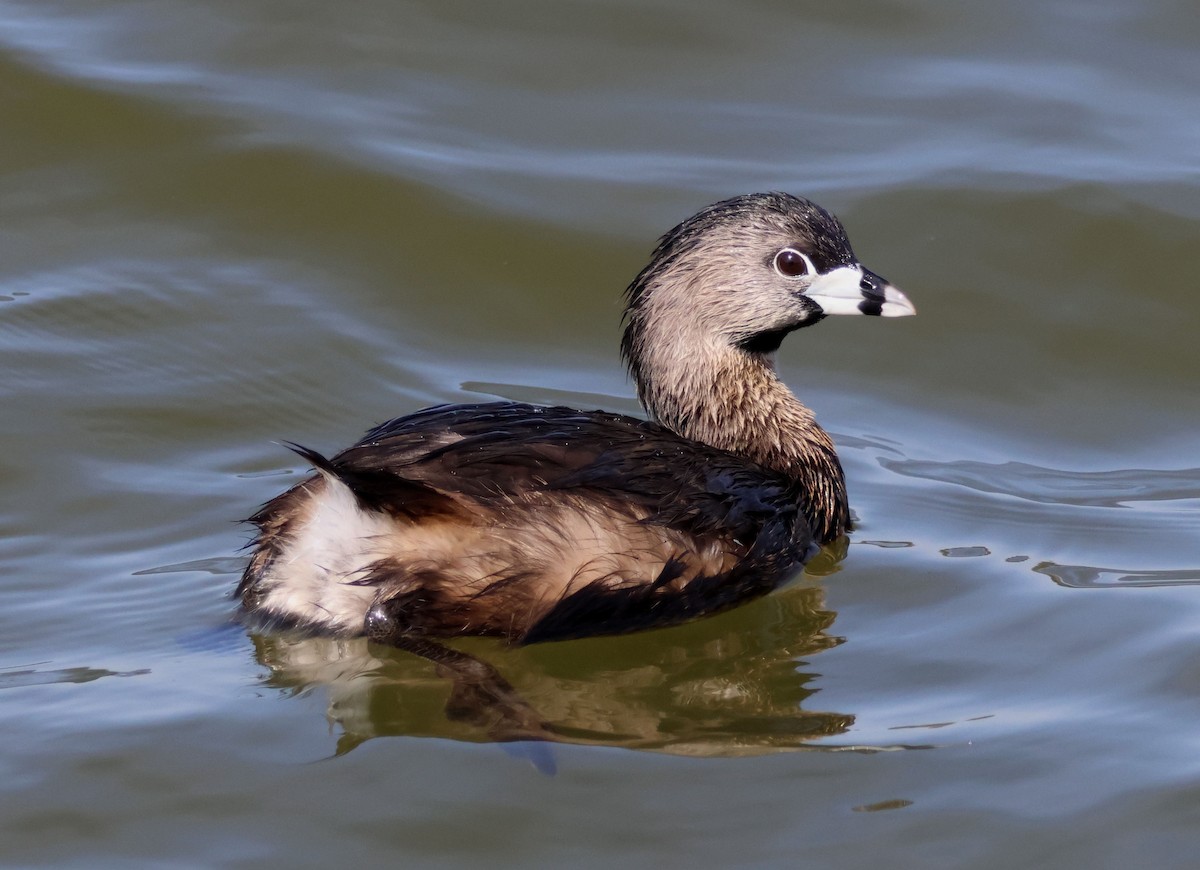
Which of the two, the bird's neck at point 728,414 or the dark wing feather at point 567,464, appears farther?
the bird's neck at point 728,414

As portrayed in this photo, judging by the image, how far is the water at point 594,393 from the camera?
4.27 meters

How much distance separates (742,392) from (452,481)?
1596 mm

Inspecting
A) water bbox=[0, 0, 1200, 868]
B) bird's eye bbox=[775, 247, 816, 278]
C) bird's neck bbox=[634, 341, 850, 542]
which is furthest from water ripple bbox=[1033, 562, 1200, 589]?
bird's eye bbox=[775, 247, 816, 278]

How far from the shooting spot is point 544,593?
15.7ft

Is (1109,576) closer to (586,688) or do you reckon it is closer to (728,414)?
(728,414)

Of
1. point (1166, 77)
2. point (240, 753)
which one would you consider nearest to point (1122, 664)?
point (240, 753)

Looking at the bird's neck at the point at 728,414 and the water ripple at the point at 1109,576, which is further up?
the bird's neck at the point at 728,414

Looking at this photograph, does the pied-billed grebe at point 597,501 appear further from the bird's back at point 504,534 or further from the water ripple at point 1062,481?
the water ripple at point 1062,481

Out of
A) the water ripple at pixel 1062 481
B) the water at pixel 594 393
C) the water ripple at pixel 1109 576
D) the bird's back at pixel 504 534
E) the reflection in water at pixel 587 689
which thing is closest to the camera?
the water at pixel 594 393

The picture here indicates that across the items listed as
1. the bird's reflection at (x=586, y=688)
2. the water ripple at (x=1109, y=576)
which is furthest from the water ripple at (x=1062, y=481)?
the bird's reflection at (x=586, y=688)

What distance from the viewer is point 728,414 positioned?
6.05 meters

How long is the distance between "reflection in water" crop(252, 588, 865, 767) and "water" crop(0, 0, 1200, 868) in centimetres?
2

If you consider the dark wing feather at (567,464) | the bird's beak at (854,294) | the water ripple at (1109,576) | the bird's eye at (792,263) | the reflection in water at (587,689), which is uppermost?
the bird's eye at (792,263)

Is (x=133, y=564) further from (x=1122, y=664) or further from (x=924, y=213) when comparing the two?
(x=924, y=213)
